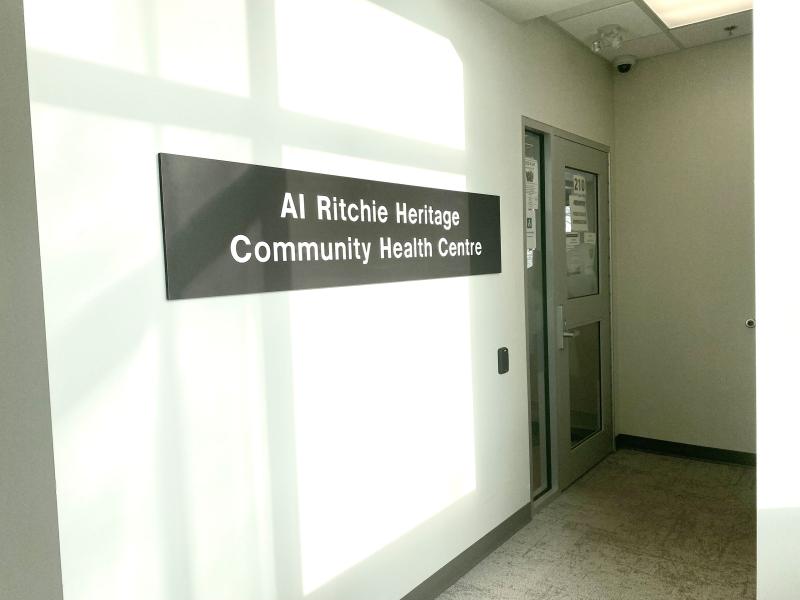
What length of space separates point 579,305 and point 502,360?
1107 millimetres

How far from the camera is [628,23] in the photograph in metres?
3.76

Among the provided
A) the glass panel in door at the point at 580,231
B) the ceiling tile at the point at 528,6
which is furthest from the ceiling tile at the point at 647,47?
the ceiling tile at the point at 528,6

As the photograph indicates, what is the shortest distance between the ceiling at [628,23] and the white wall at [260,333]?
0.82 feet

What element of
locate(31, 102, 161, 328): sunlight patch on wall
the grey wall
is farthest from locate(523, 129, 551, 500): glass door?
the grey wall

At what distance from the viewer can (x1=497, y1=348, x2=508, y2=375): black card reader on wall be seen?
322 cm

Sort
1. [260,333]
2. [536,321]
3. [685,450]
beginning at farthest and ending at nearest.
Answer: [685,450] < [536,321] < [260,333]

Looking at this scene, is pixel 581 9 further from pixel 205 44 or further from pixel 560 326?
pixel 205 44

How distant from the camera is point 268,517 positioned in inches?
79.0

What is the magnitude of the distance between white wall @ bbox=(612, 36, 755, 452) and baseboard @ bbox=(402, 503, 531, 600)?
1.65m

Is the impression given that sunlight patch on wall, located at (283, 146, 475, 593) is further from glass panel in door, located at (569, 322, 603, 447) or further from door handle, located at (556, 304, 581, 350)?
glass panel in door, located at (569, 322, 603, 447)

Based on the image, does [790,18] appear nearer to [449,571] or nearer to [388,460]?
[388,460]

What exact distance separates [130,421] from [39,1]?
3.31ft

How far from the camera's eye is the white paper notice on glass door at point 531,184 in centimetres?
360

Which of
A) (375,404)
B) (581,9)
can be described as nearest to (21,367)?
(375,404)
